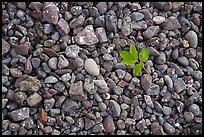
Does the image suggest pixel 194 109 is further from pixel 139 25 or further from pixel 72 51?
pixel 72 51

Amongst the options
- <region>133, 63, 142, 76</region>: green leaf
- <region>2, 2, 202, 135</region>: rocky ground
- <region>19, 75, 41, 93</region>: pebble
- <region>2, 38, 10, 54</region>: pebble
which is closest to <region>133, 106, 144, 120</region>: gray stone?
<region>2, 2, 202, 135</region>: rocky ground

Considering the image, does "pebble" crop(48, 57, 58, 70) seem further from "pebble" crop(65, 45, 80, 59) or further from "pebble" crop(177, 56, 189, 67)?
"pebble" crop(177, 56, 189, 67)

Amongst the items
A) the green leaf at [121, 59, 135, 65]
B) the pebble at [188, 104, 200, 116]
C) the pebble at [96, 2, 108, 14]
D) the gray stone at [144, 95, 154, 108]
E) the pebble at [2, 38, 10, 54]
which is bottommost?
the pebble at [188, 104, 200, 116]

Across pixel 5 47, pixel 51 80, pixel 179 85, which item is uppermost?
pixel 5 47

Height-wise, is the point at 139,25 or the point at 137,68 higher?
the point at 139,25

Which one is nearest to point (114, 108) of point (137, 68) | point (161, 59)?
point (137, 68)

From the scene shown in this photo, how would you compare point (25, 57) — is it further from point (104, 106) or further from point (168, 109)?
point (168, 109)

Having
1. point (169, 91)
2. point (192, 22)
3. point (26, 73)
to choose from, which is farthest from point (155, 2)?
point (26, 73)
